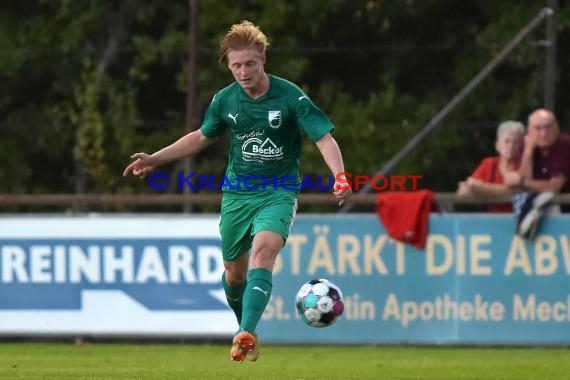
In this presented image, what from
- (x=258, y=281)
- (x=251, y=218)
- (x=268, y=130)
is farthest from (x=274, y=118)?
(x=258, y=281)

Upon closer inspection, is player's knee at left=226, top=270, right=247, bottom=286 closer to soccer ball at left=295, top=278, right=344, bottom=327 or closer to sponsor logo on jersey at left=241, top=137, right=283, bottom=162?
soccer ball at left=295, top=278, right=344, bottom=327

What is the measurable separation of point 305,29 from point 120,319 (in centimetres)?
567

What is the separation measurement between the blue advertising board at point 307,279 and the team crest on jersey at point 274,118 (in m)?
3.80

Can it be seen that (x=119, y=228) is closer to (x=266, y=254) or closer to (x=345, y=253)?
(x=345, y=253)

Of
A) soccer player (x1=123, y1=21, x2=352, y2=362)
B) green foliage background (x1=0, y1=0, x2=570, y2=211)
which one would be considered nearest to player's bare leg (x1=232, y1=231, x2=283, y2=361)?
soccer player (x1=123, y1=21, x2=352, y2=362)

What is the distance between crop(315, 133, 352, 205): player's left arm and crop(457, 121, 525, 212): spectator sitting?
12.9 feet

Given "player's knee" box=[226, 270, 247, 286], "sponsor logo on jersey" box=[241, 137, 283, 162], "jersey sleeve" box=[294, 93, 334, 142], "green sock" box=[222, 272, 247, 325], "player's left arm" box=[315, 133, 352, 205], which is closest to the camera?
"player's left arm" box=[315, 133, 352, 205]

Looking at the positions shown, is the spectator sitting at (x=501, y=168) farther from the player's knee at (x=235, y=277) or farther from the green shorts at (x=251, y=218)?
the green shorts at (x=251, y=218)

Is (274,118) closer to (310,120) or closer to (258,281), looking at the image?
(310,120)

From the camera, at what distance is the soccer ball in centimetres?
1059

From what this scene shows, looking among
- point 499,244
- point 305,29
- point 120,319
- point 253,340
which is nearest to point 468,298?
point 499,244

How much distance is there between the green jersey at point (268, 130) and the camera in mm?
10328

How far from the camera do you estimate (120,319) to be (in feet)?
47.3

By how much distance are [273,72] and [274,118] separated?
8067 millimetres
